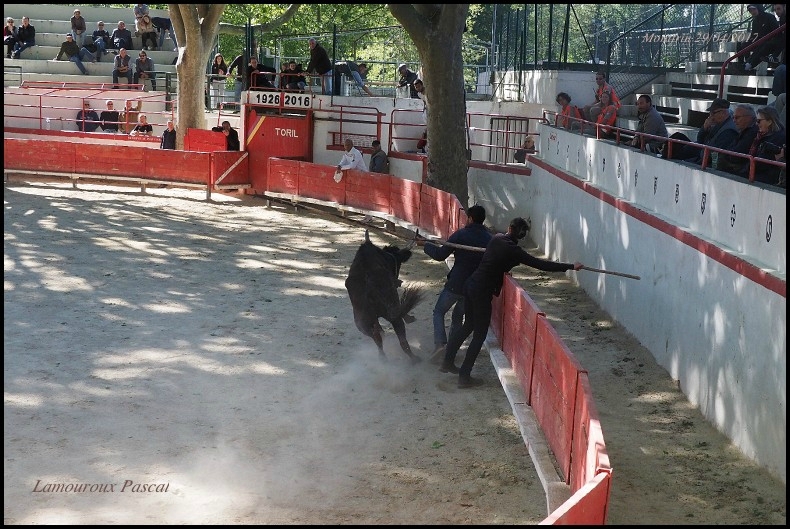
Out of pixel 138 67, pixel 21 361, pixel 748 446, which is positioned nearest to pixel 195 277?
pixel 21 361

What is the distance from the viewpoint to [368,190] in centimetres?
2242

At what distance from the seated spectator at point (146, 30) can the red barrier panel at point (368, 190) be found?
67.8ft

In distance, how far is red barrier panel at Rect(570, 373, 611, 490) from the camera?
6.34 meters

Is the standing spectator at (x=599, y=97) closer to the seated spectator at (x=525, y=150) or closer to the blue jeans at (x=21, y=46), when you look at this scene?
the seated spectator at (x=525, y=150)

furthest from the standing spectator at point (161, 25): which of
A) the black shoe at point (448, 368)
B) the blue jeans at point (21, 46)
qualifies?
the black shoe at point (448, 368)

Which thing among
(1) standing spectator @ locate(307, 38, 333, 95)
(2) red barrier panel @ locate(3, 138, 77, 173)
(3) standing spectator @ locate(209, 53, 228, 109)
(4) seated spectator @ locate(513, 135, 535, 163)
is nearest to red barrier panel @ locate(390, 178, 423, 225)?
(4) seated spectator @ locate(513, 135, 535, 163)

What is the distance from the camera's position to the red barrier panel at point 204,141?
27.8 metres

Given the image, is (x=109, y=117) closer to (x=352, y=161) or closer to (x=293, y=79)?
(x=293, y=79)

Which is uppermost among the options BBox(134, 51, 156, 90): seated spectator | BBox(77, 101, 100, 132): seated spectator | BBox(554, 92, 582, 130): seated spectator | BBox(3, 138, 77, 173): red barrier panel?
BBox(134, 51, 156, 90): seated spectator

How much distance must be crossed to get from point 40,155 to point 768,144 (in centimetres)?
2095

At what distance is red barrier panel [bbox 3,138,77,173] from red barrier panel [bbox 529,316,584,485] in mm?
19757

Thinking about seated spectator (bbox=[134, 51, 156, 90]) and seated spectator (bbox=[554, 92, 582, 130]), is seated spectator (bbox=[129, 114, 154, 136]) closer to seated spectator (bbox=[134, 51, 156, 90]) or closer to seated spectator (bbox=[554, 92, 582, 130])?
seated spectator (bbox=[134, 51, 156, 90])

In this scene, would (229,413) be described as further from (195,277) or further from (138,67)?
(138,67)

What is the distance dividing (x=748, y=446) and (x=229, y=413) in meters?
4.68
